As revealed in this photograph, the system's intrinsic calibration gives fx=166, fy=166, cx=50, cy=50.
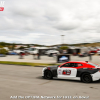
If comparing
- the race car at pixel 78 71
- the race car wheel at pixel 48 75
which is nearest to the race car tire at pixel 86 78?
the race car at pixel 78 71

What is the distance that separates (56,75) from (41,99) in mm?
4420

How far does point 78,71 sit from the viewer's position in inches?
387

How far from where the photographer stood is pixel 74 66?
10180 millimetres

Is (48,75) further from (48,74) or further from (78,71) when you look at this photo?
(78,71)

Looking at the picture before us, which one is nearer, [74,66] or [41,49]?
[74,66]

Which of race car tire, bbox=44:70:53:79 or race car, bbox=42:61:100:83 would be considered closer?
race car, bbox=42:61:100:83

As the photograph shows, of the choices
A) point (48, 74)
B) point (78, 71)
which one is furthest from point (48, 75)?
point (78, 71)

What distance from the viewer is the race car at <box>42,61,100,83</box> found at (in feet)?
30.7

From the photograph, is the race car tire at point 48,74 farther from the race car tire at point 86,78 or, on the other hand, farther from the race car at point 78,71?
the race car tire at point 86,78

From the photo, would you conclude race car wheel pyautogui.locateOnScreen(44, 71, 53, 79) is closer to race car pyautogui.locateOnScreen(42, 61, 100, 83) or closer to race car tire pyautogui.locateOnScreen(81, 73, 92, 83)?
race car pyautogui.locateOnScreen(42, 61, 100, 83)

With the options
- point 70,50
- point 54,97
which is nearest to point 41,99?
point 54,97

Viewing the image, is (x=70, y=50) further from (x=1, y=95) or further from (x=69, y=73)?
(x=1, y=95)

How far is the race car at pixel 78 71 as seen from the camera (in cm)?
937

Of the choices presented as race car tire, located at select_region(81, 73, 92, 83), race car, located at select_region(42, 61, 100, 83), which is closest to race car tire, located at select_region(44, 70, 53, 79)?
race car, located at select_region(42, 61, 100, 83)
